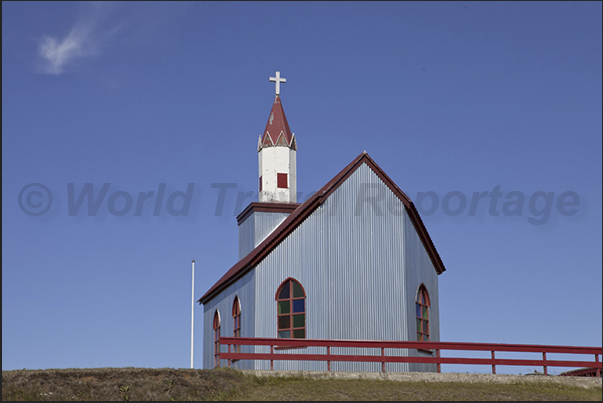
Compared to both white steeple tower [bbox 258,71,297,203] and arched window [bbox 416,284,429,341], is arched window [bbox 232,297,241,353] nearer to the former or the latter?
white steeple tower [bbox 258,71,297,203]

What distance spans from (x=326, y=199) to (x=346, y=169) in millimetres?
1444

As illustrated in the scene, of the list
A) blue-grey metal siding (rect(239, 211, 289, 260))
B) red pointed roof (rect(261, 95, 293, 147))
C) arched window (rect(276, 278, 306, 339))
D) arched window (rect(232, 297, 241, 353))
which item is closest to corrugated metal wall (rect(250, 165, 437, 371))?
arched window (rect(276, 278, 306, 339))

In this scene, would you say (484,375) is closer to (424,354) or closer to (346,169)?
(424,354)

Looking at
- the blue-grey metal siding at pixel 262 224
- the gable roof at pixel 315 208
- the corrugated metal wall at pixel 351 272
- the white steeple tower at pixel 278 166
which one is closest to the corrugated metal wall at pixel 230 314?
the corrugated metal wall at pixel 351 272

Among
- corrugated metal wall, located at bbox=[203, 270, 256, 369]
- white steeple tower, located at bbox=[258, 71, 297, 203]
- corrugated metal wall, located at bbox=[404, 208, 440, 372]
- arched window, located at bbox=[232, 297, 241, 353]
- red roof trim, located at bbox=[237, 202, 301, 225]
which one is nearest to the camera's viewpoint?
corrugated metal wall, located at bbox=[203, 270, 256, 369]

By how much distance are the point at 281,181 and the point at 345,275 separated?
26.9 feet

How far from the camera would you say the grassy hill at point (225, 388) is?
74.1 ft

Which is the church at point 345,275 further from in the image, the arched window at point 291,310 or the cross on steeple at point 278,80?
the cross on steeple at point 278,80

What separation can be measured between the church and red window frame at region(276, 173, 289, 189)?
5574 millimetres

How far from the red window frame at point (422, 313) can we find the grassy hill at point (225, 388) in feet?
22.8

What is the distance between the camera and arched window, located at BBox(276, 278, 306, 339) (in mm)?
30734

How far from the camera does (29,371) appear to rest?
931 inches

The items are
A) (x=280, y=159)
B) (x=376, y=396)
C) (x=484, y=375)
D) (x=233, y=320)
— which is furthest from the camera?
(x=280, y=159)

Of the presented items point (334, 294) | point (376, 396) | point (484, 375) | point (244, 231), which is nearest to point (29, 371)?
point (376, 396)
